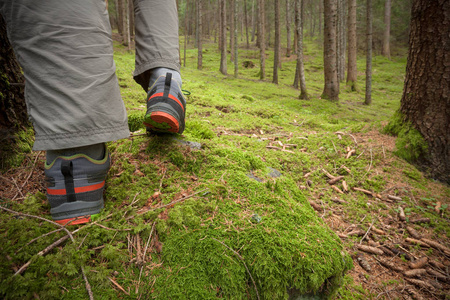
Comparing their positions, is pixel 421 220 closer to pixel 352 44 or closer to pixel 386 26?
pixel 352 44

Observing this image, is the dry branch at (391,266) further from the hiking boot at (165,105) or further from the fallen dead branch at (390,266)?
the hiking boot at (165,105)

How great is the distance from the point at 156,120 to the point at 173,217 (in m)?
0.67

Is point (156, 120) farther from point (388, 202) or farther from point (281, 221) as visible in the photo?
point (388, 202)

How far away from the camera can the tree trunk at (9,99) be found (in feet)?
5.49

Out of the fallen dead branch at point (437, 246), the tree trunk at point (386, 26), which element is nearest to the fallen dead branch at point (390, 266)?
the fallen dead branch at point (437, 246)

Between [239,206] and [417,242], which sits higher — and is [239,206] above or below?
above

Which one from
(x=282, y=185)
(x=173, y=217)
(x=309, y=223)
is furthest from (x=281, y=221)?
(x=173, y=217)

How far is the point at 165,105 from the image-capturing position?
60.2 inches

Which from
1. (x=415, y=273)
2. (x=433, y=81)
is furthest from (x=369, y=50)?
(x=415, y=273)

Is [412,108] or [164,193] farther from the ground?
[412,108]

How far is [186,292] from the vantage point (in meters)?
1.04

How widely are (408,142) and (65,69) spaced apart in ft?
12.8

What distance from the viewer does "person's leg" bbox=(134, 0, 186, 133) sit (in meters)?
1.60

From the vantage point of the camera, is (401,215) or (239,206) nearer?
(239,206)
